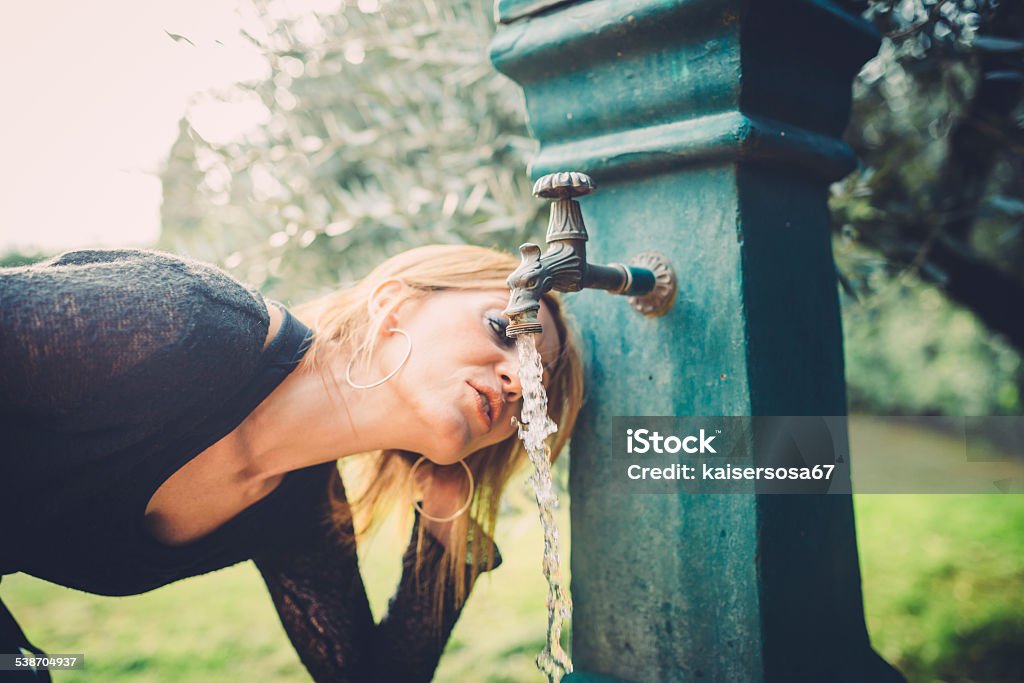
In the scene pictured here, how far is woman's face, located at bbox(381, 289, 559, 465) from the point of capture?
1.47 meters

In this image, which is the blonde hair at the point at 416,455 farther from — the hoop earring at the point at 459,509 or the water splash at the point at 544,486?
the water splash at the point at 544,486

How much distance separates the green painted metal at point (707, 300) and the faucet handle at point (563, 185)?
0.22m

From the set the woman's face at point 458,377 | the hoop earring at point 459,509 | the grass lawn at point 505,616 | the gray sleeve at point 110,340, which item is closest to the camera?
the gray sleeve at point 110,340

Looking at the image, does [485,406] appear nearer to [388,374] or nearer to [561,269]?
[388,374]

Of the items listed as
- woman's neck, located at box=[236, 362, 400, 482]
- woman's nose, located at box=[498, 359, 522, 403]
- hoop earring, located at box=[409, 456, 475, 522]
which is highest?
woman's nose, located at box=[498, 359, 522, 403]

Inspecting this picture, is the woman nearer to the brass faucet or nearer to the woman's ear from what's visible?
the woman's ear

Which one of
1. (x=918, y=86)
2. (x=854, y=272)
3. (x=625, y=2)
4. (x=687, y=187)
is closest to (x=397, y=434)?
(x=687, y=187)

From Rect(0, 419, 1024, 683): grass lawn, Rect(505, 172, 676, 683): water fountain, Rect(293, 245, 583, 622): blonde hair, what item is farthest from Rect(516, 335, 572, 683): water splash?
Rect(0, 419, 1024, 683): grass lawn

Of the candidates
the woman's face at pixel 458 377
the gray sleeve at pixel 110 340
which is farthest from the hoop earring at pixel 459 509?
the gray sleeve at pixel 110 340

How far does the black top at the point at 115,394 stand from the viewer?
4.23 feet

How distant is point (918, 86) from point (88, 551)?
10.1 ft

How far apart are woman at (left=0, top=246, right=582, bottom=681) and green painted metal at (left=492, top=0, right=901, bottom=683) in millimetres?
241

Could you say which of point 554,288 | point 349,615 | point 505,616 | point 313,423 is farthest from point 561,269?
point 505,616

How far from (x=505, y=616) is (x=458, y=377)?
101 inches
